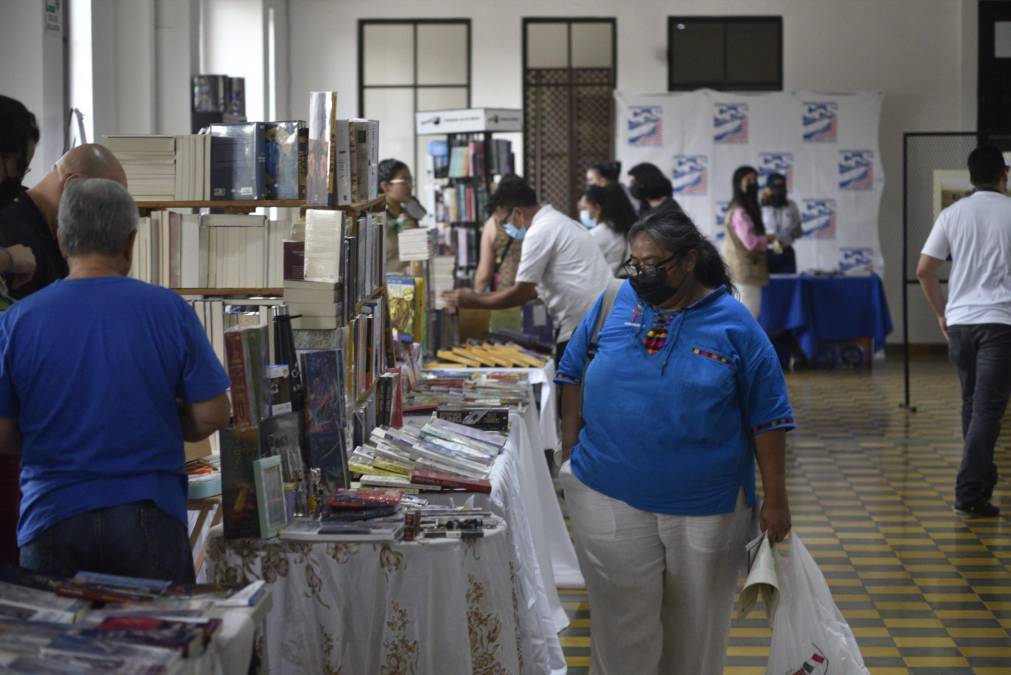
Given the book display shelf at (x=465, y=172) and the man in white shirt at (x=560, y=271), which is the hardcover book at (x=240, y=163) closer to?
the man in white shirt at (x=560, y=271)

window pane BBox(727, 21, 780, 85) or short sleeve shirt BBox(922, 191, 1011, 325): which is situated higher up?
window pane BBox(727, 21, 780, 85)

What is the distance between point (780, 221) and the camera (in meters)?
12.7

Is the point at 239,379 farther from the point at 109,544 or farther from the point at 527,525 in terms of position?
the point at 527,525

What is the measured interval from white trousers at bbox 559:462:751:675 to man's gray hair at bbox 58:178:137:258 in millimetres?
1382

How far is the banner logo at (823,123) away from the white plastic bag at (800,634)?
10.8m

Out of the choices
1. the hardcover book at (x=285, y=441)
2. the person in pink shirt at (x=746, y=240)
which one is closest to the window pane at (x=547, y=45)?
A: the person in pink shirt at (x=746, y=240)

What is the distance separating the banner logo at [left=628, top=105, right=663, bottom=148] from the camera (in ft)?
45.2

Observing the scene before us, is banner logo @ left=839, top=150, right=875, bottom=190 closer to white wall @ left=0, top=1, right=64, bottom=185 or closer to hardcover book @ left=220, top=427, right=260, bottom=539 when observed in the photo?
white wall @ left=0, top=1, right=64, bottom=185

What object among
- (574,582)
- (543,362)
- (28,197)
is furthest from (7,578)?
(543,362)

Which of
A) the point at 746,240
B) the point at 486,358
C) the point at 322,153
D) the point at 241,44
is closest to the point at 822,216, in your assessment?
the point at 746,240

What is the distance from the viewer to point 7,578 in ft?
8.29

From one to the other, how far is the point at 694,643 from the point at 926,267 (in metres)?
3.74

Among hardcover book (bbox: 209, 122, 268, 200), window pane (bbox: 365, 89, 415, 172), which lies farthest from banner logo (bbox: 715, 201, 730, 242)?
hardcover book (bbox: 209, 122, 268, 200)

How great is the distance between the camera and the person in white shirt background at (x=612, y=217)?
825 cm
